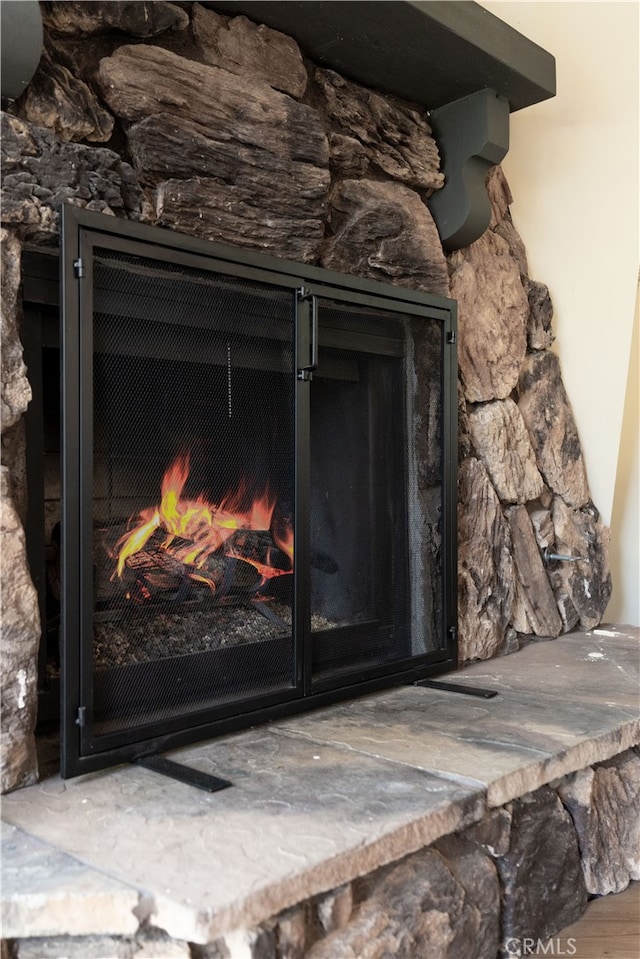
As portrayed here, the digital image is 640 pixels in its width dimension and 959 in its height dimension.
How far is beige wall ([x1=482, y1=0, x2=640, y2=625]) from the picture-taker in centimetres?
249

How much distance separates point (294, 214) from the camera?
6.11 ft

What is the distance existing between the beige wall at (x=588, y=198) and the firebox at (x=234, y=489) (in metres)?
0.68

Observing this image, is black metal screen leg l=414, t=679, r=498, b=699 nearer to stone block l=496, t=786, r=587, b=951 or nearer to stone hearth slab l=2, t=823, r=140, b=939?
stone block l=496, t=786, r=587, b=951

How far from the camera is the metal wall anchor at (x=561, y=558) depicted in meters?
2.54

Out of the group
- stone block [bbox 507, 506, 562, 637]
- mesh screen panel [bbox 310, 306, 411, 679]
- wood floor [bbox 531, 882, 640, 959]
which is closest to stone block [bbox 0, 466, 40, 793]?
mesh screen panel [bbox 310, 306, 411, 679]

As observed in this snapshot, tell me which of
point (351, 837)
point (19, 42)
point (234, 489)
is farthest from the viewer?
point (234, 489)

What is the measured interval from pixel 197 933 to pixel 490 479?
1.62 meters

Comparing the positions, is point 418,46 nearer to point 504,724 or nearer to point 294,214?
point 294,214

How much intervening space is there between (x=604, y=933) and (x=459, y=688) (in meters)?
0.60

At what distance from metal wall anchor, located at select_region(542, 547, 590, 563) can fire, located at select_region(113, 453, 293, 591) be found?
1103 millimetres

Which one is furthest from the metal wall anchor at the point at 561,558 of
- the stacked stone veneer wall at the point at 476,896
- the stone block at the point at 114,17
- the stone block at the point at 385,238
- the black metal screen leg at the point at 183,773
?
the stone block at the point at 114,17

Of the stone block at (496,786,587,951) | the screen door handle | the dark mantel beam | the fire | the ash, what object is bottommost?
the stone block at (496,786,587,951)

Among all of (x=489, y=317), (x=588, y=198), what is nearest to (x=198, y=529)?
(x=489, y=317)

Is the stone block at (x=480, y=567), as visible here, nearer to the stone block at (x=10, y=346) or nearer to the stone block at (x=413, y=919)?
the stone block at (x=413, y=919)
